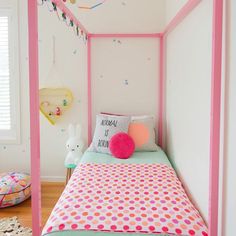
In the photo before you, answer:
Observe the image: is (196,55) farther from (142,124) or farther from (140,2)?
(140,2)

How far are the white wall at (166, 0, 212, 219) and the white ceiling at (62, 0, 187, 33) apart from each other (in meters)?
0.42

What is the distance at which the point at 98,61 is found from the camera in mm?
3043

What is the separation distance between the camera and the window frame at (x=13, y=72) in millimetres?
3121

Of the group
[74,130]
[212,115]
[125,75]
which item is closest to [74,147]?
[74,130]

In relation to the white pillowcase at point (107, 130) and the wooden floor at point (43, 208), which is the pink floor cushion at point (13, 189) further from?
the white pillowcase at point (107, 130)

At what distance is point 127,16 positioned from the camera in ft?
9.84

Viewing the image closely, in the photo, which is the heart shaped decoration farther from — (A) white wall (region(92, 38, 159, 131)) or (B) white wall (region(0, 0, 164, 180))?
(A) white wall (region(92, 38, 159, 131))

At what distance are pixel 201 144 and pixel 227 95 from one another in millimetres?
538

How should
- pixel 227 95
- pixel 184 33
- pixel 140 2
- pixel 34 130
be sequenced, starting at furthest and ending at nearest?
pixel 140 2 < pixel 184 33 < pixel 34 130 < pixel 227 95

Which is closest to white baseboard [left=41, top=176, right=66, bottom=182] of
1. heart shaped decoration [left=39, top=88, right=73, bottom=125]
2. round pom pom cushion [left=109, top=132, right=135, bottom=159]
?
heart shaped decoration [left=39, top=88, right=73, bottom=125]

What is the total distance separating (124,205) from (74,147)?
1483 millimetres

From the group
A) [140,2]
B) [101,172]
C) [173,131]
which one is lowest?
[101,172]

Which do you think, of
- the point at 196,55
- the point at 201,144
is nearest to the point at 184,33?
the point at 196,55

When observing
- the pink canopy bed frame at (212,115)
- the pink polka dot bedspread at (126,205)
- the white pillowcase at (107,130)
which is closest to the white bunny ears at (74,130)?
the white pillowcase at (107,130)
